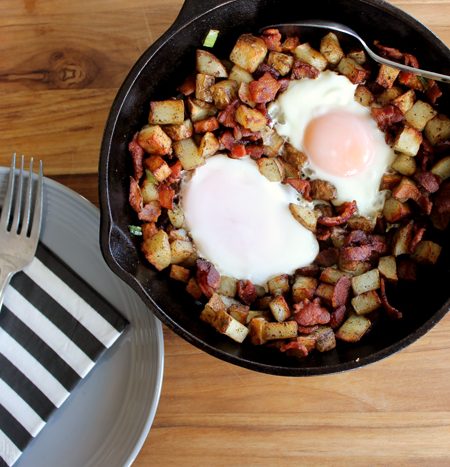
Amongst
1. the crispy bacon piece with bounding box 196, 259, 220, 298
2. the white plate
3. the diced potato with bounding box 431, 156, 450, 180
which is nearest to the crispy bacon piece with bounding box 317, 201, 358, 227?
the diced potato with bounding box 431, 156, 450, 180

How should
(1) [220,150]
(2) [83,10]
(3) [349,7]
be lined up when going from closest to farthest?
1. (3) [349,7]
2. (1) [220,150]
3. (2) [83,10]

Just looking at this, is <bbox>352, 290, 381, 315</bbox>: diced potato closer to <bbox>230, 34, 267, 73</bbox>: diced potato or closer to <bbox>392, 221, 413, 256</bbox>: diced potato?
<bbox>392, 221, 413, 256</bbox>: diced potato

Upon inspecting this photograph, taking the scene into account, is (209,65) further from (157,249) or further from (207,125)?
(157,249)

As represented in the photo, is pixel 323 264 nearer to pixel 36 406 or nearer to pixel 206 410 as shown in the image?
pixel 206 410

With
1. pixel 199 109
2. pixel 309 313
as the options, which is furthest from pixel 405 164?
pixel 199 109

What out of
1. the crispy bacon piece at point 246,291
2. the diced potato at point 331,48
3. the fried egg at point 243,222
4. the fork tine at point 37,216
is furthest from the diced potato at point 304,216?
the fork tine at point 37,216

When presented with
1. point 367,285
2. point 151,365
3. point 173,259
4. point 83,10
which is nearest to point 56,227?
point 173,259
